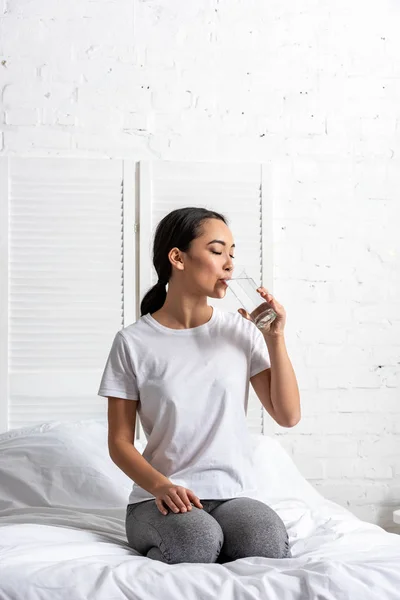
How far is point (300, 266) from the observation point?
3102 mm

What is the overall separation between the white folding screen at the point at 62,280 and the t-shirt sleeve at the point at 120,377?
45.0 inches

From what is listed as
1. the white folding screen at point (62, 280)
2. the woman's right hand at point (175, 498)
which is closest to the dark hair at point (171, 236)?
the woman's right hand at point (175, 498)

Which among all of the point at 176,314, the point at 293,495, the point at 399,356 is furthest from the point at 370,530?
the point at 399,356

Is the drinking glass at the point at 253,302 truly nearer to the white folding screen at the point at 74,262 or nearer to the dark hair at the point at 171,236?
the dark hair at the point at 171,236

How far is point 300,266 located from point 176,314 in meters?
1.30

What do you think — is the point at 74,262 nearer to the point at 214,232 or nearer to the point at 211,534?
the point at 214,232

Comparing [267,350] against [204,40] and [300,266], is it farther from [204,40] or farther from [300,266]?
[204,40]

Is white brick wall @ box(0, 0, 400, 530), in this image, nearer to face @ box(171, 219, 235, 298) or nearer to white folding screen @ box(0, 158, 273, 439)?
white folding screen @ box(0, 158, 273, 439)

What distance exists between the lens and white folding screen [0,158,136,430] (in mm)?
2904

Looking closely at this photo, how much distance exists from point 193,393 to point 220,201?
139cm

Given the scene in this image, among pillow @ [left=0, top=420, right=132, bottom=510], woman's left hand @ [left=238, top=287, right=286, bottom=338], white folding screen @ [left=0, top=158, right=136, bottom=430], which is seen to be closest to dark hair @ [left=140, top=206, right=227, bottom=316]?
woman's left hand @ [left=238, top=287, right=286, bottom=338]

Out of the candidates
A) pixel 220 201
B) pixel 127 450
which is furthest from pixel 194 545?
pixel 220 201

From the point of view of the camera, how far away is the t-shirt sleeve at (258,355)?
6.12 feet

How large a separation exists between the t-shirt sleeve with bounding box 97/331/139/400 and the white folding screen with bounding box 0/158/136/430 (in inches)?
45.0
